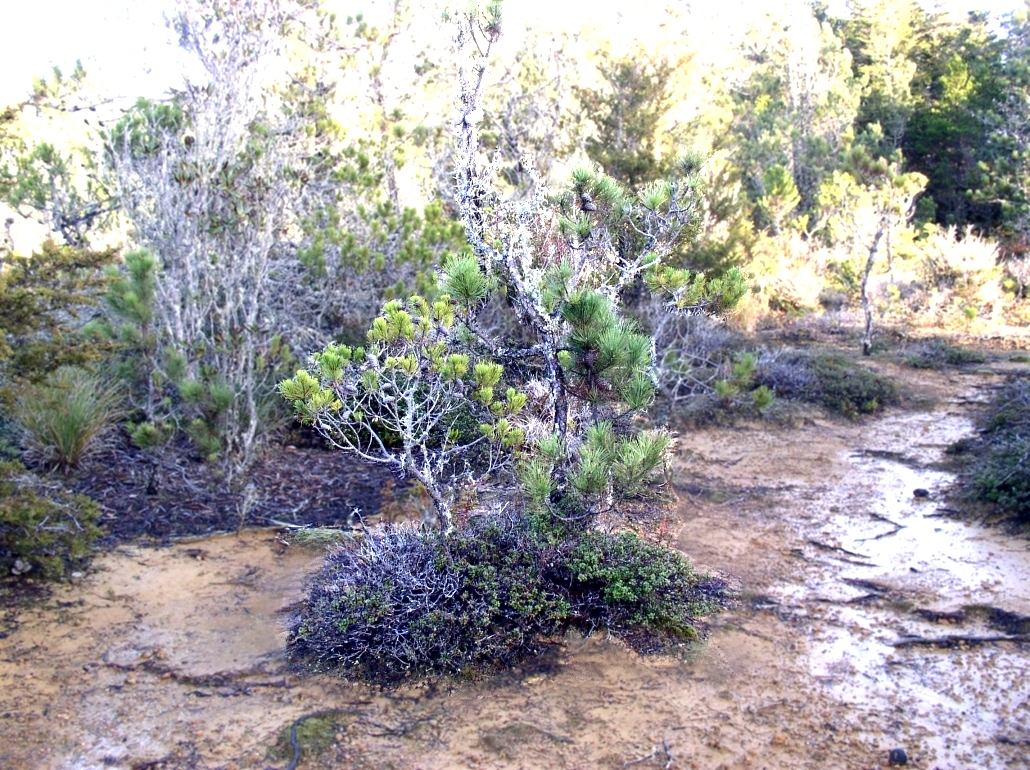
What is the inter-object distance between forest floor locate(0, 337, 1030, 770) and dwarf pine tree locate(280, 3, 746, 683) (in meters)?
0.24

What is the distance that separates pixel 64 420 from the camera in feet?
19.2

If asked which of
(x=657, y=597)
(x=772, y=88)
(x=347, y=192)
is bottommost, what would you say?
(x=657, y=597)

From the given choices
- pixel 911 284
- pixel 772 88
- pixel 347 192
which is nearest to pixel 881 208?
pixel 911 284

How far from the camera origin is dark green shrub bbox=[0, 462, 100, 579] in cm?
418

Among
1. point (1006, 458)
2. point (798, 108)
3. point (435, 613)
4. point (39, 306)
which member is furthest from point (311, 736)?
point (798, 108)

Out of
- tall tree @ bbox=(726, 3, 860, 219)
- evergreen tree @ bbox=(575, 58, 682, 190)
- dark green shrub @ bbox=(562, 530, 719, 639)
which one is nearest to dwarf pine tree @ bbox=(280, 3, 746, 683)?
dark green shrub @ bbox=(562, 530, 719, 639)

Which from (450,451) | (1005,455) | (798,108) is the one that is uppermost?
(798,108)

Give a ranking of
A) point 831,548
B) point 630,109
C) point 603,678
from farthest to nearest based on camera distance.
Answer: point 630,109 < point 831,548 < point 603,678

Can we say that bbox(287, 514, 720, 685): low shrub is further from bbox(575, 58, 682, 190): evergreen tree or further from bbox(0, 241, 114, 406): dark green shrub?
bbox(575, 58, 682, 190): evergreen tree

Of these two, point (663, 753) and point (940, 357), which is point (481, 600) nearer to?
point (663, 753)

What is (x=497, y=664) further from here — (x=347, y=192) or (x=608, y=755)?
(x=347, y=192)

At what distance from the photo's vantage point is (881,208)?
1024 centimetres

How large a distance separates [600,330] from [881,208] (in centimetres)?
792

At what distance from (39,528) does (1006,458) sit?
5849mm
